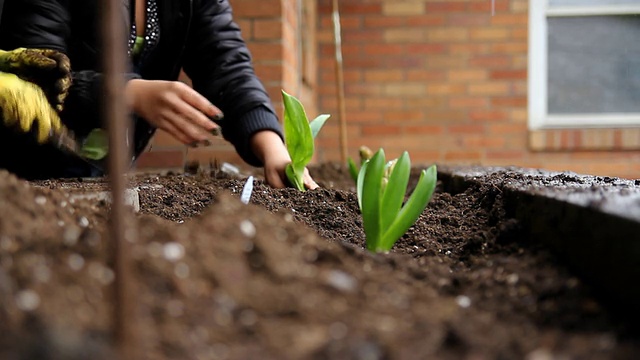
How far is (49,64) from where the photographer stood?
1148 millimetres

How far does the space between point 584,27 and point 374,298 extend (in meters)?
A: 3.82

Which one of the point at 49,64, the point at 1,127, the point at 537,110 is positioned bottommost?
the point at 537,110

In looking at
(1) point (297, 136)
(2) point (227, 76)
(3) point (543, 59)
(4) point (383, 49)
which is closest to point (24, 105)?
(1) point (297, 136)

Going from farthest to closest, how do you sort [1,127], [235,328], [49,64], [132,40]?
[132,40] → [1,127] → [49,64] → [235,328]

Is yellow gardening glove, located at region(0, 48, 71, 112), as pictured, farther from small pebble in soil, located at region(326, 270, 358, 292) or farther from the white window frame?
the white window frame

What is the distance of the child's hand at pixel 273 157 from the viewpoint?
1.48 metres

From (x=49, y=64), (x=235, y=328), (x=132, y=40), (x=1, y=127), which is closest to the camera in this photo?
(x=235, y=328)

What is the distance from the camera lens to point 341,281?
1.81 ft

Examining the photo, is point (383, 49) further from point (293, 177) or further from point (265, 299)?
point (265, 299)

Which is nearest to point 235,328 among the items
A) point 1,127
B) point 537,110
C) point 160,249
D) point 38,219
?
point 160,249

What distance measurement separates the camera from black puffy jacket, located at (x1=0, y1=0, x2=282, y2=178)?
1.46 metres

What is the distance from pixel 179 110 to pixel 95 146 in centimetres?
31

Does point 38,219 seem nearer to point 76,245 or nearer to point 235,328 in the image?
→ point 76,245

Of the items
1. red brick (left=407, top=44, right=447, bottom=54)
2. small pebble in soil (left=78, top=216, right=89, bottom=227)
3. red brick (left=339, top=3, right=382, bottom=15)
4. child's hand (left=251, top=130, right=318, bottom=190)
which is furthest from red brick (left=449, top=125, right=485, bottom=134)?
small pebble in soil (left=78, top=216, right=89, bottom=227)
